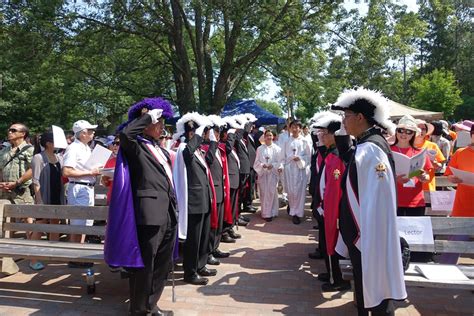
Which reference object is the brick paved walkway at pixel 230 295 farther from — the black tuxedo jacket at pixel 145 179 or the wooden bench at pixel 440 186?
the wooden bench at pixel 440 186

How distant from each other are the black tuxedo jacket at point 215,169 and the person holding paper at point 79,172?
5.01 ft

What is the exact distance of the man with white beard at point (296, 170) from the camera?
8.85m

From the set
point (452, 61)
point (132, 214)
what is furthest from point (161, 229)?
point (452, 61)

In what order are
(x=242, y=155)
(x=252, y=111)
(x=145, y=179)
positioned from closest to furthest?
(x=145, y=179)
(x=242, y=155)
(x=252, y=111)

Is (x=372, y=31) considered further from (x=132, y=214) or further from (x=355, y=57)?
(x=132, y=214)

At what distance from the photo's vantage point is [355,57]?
14.7m

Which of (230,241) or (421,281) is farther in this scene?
(230,241)

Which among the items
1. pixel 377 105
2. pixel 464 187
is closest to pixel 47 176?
pixel 377 105

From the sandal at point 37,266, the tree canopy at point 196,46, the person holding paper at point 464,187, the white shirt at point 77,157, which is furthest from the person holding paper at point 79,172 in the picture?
the tree canopy at point 196,46

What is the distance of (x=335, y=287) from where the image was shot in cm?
471

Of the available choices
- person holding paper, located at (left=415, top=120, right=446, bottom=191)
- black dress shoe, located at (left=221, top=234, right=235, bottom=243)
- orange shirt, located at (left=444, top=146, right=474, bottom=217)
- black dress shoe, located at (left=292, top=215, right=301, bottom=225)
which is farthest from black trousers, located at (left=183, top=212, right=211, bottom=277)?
black dress shoe, located at (left=292, top=215, right=301, bottom=225)

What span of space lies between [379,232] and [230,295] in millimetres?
2270

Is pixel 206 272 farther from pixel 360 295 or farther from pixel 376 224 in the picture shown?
pixel 376 224

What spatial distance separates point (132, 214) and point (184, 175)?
1.20 m
